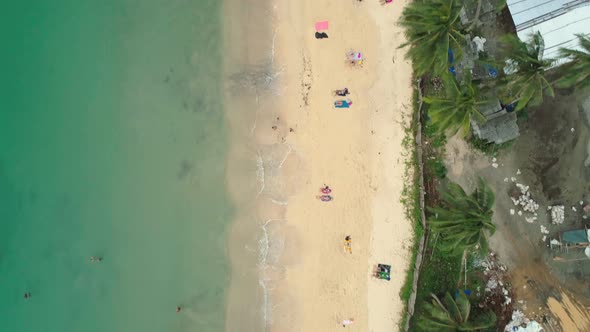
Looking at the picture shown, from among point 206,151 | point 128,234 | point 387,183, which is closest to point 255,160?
point 206,151

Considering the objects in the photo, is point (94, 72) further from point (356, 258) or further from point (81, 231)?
point (356, 258)

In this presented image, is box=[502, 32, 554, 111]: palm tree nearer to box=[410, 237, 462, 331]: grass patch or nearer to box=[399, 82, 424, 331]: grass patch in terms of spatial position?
box=[399, 82, 424, 331]: grass patch

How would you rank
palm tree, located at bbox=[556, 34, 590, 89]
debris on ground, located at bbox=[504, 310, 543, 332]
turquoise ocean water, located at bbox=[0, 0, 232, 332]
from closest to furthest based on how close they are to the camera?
palm tree, located at bbox=[556, 34, 590, 89] < debris on ground, located at bbox=[504, 310, 543, 332] < turquoise ocean water, located at bbox=[0, 0, 232, 332]

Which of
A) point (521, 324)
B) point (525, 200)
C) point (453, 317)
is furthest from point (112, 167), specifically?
point (521, 324)

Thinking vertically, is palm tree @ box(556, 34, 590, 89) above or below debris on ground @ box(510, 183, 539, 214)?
above

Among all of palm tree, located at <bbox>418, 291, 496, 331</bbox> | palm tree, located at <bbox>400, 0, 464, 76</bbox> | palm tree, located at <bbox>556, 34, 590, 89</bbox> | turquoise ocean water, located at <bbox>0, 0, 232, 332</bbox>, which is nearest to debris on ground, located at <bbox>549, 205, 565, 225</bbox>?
palm tree, located at <bbox>418, 291, 496, 331</bbox>

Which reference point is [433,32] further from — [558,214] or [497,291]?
[497,291]

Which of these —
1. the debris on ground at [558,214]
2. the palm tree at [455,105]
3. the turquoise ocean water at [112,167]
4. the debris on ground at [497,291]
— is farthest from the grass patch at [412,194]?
the turquoise ocean water at [112,167]
